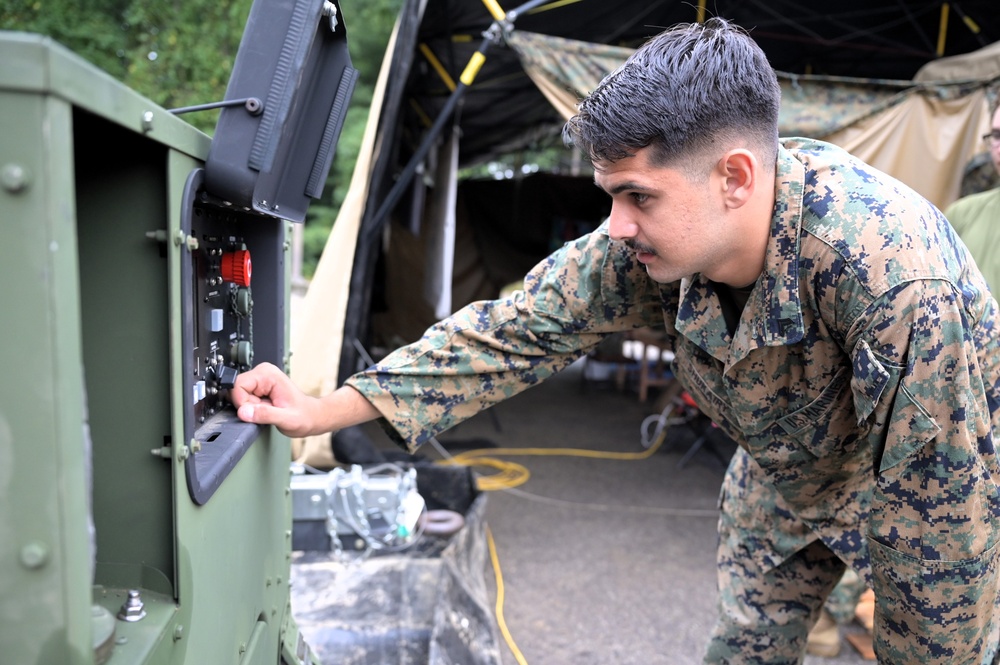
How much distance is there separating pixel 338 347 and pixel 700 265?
2592 millimetres

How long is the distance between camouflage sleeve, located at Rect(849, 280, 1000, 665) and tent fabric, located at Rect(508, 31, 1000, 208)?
8.16 ft

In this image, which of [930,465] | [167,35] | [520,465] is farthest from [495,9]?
[167,35]

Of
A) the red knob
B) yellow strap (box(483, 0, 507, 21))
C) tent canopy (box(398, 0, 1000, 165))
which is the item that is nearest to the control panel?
the red knob

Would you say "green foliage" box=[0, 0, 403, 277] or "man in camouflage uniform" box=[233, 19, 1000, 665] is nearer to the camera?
"man in camouflage uniform" box=[233, 19, 1000, 665]

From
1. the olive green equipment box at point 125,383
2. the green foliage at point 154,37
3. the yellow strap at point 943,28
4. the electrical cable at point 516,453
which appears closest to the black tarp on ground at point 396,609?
the olive green equipment box at point 125,383

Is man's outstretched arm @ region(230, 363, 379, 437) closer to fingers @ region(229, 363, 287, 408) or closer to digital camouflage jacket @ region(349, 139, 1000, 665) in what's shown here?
fingers @ region(229, 363, 287, 408)

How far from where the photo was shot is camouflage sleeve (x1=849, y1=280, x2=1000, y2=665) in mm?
1188

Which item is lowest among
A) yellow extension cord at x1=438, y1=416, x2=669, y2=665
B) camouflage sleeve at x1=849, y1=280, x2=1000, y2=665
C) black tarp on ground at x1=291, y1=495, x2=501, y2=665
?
Result: yellow extension cord at x1=438, y1=416, x2=669, y2=665

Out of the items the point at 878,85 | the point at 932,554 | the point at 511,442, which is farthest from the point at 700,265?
the point at 511,442

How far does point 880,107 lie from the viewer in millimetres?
3596

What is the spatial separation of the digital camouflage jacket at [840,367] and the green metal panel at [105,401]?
49 centimetres

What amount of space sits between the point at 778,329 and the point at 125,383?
1.09 metres

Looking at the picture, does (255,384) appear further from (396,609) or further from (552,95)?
(552,95)

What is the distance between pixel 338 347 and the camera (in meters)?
3.62
